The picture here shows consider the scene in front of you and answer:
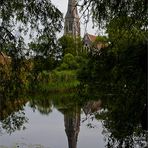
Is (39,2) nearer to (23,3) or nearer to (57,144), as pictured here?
(23,3)

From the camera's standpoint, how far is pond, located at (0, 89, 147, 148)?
5.59 metres

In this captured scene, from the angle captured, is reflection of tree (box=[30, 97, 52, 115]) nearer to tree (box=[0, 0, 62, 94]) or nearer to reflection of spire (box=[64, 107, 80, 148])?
reflection of spire (box=[64, 107, 80, 148])

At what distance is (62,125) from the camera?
2406 cm

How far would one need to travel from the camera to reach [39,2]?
19.1ft

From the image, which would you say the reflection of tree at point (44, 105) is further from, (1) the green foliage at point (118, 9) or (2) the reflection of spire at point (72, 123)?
(1) the green foliage at point (118, 9)

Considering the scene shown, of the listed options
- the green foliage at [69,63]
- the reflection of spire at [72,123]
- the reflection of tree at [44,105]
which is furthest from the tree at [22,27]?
the green foliage at [69,63]

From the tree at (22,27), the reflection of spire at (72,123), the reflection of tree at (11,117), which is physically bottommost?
→ the reflection of spire at (72,123)

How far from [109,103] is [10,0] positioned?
2100 millimetres

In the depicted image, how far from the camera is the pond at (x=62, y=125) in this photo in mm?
5594

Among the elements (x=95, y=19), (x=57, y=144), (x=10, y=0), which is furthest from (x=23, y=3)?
(x=57, y=144)

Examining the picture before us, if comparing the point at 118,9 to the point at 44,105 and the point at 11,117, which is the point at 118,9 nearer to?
the point at 11,117

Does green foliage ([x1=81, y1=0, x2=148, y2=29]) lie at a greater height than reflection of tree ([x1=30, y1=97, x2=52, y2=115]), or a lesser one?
greater

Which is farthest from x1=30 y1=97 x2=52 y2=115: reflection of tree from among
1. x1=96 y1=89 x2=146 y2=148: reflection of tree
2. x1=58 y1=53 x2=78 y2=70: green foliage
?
x1=96 y1=89 x2=146 y2=148: reflection of tree

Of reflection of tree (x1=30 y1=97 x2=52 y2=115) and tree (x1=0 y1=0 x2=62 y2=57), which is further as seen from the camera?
reflection of tree (x1=30 y1=97 x2=52 y2=115)
